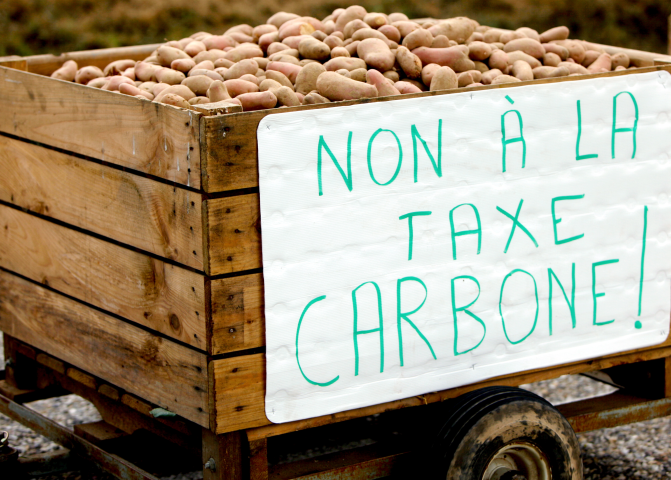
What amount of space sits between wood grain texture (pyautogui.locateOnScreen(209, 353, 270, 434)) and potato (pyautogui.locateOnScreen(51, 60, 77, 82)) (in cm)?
146

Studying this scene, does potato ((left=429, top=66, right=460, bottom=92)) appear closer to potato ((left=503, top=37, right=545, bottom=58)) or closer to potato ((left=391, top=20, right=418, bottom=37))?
potato ((left=391, top=20, right=418, bottom=37))

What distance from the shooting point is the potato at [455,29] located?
302 centimetres

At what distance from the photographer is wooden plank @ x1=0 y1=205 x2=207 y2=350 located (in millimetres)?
2129

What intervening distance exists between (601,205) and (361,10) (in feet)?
3.93

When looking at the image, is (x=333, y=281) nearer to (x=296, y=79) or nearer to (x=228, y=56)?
(x=296, y=79)

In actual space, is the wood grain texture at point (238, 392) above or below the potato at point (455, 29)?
below

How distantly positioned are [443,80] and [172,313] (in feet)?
3.46

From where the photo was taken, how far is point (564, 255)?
253 centimetres

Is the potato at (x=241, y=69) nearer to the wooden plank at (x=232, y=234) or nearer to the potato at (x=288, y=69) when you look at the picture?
the potato at (x=288, y=69)

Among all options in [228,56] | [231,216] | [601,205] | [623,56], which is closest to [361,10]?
[228,56]

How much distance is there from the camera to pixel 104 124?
90.1 inches

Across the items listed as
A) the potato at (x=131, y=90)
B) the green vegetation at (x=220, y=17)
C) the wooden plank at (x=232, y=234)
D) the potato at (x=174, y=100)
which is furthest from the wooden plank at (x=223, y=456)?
the green vegetation at (x=220, y=17)

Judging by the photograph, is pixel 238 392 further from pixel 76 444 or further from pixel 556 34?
pixel 556 34

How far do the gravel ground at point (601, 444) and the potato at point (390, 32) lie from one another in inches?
70.7
